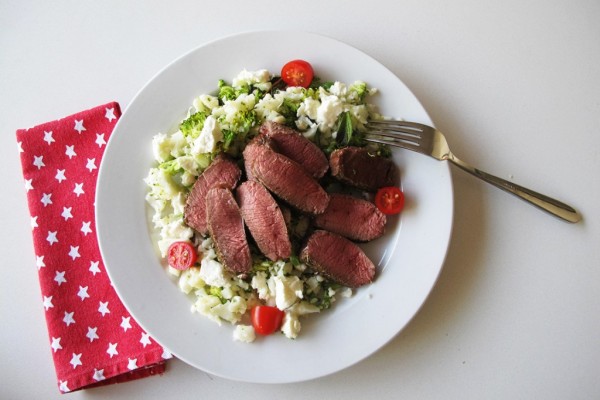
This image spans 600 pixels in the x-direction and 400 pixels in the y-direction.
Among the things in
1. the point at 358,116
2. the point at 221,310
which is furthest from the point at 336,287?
the point at 358,116

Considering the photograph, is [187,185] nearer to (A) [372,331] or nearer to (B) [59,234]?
(B) [59,234]

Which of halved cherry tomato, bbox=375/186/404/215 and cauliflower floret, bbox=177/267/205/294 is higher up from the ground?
halved cherry tomato, bbox=375/186/404/215

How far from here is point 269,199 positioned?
3.28 meters

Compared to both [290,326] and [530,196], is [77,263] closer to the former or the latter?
[290,326]

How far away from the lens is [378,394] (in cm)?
346

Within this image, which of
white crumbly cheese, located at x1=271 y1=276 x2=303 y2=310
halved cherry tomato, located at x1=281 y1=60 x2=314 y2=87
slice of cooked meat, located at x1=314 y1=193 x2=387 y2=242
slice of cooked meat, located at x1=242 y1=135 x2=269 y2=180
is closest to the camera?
white crumbly cheese, located at x1=271 y1=276 x2=303 y2=310

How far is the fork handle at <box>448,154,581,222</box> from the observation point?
3.51 m

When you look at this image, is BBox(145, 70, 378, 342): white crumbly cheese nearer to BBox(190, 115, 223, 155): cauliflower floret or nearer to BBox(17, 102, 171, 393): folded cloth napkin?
BBox(190, 115, 223, 155): cauliflower floret

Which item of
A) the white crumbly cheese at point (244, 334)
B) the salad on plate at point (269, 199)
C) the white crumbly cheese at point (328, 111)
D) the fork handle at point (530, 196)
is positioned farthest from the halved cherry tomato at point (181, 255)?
the fork handle at point (530, 196)

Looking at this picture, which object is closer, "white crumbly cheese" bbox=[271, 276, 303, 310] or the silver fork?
"white crumbly cheese" bbox=[271, 276, 303, 310]

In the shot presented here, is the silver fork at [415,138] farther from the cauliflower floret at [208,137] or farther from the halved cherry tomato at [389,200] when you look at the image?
the cauliflower floret at [208,137]

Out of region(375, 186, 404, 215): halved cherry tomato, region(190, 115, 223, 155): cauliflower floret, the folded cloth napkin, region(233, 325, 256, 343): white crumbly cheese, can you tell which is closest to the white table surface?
the folded cloth napkin

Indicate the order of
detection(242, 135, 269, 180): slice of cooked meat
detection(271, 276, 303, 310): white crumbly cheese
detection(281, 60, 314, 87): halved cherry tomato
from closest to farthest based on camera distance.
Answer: detection(271, 276, 303, 310): white crumbly cheese → detection(242, 135, 269, 180): slice of cooked meat → detection(281, 60, 314, 87): halved cherry tomato

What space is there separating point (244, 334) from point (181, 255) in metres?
0.66
